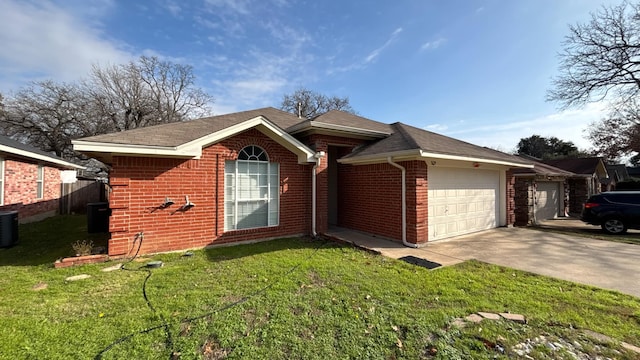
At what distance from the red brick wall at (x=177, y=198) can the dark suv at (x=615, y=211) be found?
495 inches

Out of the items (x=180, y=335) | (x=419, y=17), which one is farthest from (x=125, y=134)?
(x=419, y=17)

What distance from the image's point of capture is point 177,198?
6.87 m

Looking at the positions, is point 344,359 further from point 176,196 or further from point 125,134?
point 125,134

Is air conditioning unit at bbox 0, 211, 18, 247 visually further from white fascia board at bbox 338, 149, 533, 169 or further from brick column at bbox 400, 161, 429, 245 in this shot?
brick column at bbox 400, 161, 429, 245

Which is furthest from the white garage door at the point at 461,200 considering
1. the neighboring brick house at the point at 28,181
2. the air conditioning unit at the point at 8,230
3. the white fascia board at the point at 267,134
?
the neighboring brick house at the point at 28,181

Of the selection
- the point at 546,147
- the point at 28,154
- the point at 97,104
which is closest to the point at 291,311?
the point at 28,154

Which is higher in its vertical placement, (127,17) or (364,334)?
(127,17)

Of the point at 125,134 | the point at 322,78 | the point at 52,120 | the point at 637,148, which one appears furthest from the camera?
the point at 52,120

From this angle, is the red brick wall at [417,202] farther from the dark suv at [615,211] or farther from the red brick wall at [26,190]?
the red brick wall at [26,190]

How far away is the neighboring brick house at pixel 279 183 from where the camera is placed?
640cm

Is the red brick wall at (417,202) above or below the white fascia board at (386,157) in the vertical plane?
below

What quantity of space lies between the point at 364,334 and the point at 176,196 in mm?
5841

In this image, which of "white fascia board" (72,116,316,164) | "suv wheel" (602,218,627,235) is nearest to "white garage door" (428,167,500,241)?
"white fascia board" (72,116,316,164)

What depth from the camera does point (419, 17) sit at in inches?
363
